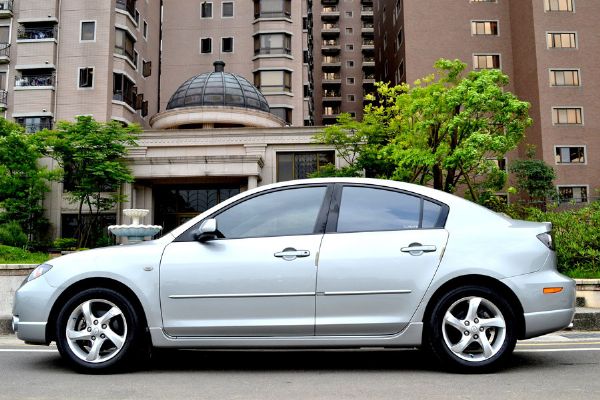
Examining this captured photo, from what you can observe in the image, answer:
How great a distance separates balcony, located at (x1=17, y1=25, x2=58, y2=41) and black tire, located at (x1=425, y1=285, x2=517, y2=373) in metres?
39.6

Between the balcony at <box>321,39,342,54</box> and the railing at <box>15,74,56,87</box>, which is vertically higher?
the balcony at <box>321,39,342,54</box>

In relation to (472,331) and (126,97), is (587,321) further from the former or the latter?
(126,97)

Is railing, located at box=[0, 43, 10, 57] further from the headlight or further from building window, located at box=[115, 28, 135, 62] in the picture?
the headlight

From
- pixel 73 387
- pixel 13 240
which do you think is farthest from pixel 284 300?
pixel 13 240

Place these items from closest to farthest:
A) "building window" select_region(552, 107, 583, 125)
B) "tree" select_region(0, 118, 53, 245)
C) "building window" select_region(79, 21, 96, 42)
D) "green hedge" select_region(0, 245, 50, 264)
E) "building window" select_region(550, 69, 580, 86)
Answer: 1. "green hedge" select_region(0, 245, 50, 264)
2. "tree" select_region(0, 118, 53, 245)
3. "building window" select_region(79, 21, 96, 42)
4. "building window" select_region(552, 107, 583, 125)
5. "building window" select_region(550, 69, 580, 86)

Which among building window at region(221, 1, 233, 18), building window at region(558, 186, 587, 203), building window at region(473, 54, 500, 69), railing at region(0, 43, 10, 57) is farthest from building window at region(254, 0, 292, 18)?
building window at region(558, 186, 587, 203)

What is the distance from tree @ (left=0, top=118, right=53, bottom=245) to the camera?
29.0 meters

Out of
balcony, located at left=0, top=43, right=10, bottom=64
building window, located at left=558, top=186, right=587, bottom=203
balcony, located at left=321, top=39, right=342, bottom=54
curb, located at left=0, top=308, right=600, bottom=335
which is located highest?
balcony, located at left=321, top=39, right=342, bottom=54

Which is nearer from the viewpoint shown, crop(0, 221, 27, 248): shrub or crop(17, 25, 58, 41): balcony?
crop(0, 221, 27, 248): shrub

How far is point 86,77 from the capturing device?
37500 millimetres

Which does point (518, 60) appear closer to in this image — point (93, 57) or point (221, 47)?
point (221, 47)

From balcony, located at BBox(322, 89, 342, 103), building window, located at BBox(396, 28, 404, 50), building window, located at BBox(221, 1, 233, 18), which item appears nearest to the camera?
building window, located at BBox(221, 1, 233, 18)

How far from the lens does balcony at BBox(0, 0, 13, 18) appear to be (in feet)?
127

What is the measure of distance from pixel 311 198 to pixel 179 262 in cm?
127
